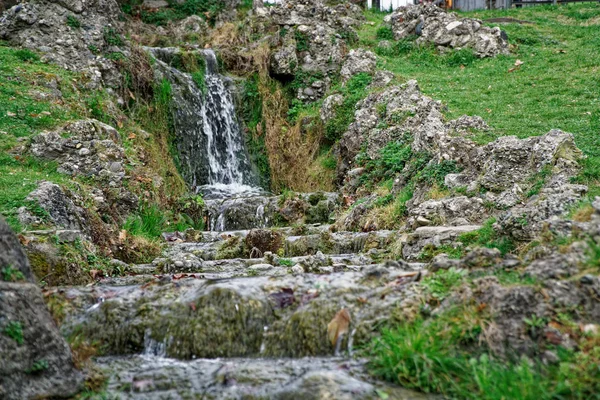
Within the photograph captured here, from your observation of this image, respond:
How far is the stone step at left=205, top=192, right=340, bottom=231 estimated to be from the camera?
13.3 m

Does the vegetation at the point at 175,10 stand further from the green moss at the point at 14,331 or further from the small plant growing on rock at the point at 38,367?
the small plant growing on rock at the point at 38,367

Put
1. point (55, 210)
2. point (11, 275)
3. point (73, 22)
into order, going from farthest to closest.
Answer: point (73, 22)
point (55, 210)
point (11, 275)

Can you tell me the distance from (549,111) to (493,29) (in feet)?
30.6

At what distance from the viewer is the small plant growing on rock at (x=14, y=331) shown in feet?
14.2

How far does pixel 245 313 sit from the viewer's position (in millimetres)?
5617

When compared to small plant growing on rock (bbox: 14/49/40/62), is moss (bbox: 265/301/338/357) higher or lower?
lower

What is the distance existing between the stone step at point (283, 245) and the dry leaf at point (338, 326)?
4.43 meters

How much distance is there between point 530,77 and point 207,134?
10.9 m

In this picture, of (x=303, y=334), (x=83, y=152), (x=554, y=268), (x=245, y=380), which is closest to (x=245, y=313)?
(x=303, y=334)

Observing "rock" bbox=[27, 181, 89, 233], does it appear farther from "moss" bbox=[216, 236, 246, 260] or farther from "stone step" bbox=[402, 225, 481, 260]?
"stone step" bbox=[402, 225, 481, 260]

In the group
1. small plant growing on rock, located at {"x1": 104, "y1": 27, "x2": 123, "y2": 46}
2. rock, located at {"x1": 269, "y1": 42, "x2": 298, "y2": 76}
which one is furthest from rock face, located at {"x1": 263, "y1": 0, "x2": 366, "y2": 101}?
small plant growing on rock, located at {"x1": 104, "y1": 27, "x2": 123, "y2": 46}

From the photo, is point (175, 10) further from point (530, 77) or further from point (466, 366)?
point (466, 366)

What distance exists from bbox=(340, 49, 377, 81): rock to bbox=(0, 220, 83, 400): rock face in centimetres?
1577

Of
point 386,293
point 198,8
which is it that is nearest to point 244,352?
point 386,293
